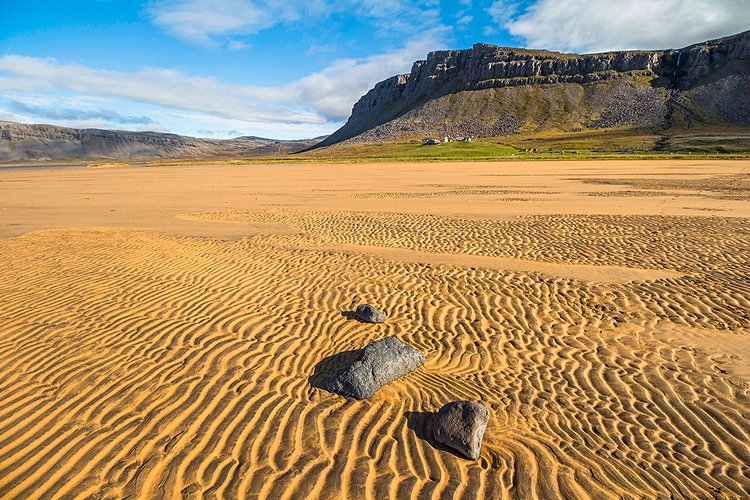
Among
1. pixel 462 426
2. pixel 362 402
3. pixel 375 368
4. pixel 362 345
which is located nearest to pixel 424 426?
pixel 462 426

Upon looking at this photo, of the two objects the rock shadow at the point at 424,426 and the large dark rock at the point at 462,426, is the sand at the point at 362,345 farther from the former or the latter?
the large dark rock at the point at 462,426

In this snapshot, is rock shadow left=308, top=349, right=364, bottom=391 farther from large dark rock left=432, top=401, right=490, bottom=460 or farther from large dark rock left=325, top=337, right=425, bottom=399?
large dark rock left=432, top=401, right=490, bottom=460

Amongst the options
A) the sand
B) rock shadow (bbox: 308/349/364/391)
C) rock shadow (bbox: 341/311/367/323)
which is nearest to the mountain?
the sand

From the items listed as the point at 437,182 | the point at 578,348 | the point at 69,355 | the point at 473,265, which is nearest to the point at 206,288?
the point at 69,355

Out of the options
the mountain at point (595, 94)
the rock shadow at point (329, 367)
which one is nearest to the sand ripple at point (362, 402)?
the rock shadow at point (329, 367)

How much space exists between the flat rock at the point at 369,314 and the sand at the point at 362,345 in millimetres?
262

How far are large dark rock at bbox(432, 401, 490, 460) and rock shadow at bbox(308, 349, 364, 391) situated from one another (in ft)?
6.39

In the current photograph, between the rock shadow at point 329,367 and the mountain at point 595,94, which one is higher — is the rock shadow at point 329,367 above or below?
below

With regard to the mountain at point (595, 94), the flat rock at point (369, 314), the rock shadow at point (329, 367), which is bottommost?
the rock shadow at point (329, 367)

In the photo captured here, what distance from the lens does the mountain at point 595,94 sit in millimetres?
133375

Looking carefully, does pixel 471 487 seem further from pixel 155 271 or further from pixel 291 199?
pixel 291 199

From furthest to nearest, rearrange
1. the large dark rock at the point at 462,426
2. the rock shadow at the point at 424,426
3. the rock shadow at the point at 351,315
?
the rock shadow at the point at 351,315
the rock shadow at the point at 424,426
the large dark rock at the point at 462,426

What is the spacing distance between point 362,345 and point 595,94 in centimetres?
18086

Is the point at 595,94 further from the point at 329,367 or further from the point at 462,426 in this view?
the point at 462,426
